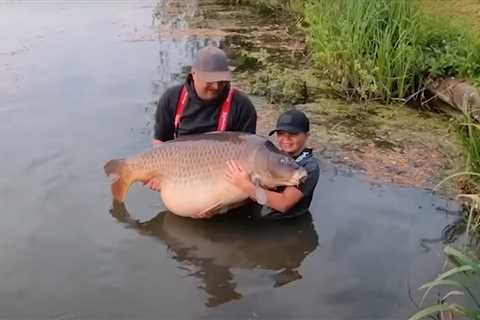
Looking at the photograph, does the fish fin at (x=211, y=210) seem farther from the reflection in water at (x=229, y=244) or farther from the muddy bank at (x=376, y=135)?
the muddy bank at (x=376, y=135)

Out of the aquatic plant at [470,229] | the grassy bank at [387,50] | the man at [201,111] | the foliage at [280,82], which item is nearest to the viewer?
the aquatic plant at [470,229]

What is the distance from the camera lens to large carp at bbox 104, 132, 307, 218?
4.43 meters

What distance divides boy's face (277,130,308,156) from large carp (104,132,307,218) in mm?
251

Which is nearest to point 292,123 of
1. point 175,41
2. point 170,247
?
point 170,247

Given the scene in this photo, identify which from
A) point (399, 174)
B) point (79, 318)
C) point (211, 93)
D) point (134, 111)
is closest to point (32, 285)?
point (79, 318)

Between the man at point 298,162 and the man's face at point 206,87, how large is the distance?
523 millimetres

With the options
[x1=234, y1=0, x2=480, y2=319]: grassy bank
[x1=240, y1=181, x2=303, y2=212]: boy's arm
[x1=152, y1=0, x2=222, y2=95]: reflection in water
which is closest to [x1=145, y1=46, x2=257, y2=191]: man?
[x1=240, y1=181, x2=303, y2=212]: boy's arm

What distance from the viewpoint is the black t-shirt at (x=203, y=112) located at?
16.7ft

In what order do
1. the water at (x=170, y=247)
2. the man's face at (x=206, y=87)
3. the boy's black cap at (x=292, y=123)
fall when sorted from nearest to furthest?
the water at (x=170, y=247)
the boy's black cap at (x=292, y=123)
the man's face at (x=206, y=87)

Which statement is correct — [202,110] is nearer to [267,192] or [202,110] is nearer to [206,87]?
[206,87]

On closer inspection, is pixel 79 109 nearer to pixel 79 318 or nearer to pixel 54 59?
pixel 54 59

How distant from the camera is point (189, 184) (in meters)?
4.69

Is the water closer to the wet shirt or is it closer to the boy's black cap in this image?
the wet shirt

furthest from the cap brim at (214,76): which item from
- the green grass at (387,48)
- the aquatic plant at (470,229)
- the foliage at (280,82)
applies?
the green grass at (387,48)
